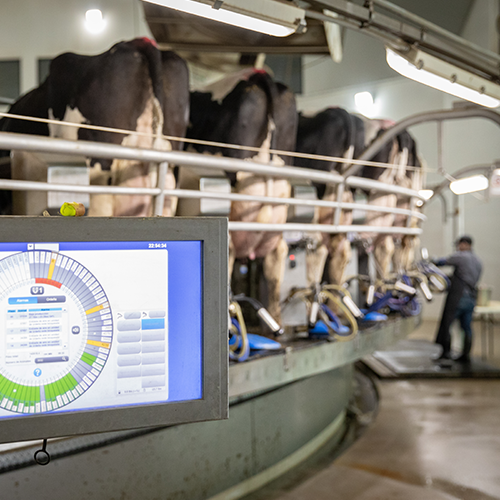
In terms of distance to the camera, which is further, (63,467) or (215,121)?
(215,121)

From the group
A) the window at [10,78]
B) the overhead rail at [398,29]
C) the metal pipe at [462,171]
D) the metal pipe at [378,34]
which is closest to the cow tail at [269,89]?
the overhead rail at [398,29]

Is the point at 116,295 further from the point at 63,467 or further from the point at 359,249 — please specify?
the point at 359,249

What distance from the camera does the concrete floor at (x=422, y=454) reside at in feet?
9.41

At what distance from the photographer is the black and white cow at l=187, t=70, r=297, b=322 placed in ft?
10.2

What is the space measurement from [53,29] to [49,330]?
27.9 ft

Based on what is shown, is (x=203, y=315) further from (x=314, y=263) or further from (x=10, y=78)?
(x=10, y=78)

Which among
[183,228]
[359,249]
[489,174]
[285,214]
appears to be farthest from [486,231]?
[183,228]

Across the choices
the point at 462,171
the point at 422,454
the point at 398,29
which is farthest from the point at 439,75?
the point at 462,171

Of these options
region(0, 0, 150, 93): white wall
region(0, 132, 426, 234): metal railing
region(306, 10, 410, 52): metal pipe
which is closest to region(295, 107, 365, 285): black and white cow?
region(0, 132, 426, 234): metal railing

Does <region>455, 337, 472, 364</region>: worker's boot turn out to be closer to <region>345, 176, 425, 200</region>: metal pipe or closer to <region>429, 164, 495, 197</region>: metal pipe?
<region>429, 164, 495, 197</region>: metal pipe

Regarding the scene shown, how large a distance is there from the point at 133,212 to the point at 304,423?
73.7 inches

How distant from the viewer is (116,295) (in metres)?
1.04

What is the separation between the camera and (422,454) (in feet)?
11.5

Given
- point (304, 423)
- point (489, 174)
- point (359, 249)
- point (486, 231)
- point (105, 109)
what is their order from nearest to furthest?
point (105, 109) → point (304, 423) → point (359, 249) → point (489, 174) → point (486, 231)
